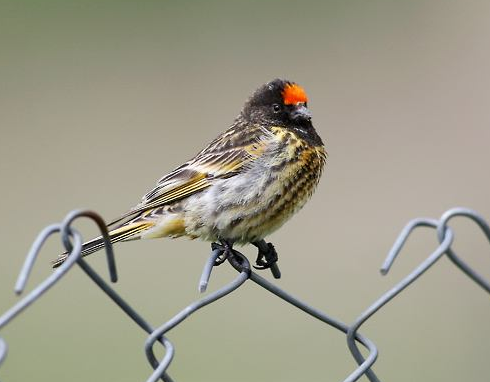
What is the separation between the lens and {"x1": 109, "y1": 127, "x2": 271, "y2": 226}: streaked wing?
14.5 ft

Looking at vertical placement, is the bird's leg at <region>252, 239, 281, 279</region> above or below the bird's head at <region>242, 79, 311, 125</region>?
below

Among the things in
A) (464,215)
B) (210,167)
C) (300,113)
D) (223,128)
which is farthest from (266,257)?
(223,128)

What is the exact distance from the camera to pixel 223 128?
8.12m

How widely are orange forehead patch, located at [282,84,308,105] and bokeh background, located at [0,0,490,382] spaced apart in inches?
70.9

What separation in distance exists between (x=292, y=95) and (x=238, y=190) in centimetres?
51

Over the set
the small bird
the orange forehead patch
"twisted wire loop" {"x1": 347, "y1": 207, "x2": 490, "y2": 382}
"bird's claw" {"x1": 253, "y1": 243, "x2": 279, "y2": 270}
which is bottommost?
"twisted wire loop" {"x1": 347, "y1": 207, "x2": 490, "y2": 382}

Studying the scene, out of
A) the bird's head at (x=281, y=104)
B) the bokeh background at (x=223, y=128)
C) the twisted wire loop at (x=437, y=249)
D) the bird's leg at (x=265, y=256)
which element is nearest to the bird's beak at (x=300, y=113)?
the bird's head at (x=281, y=104)

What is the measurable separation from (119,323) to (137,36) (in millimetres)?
3158

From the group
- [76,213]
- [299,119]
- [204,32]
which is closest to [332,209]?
[204,32]

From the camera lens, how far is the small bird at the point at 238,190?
4.33m

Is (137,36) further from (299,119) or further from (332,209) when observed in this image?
(299,119)

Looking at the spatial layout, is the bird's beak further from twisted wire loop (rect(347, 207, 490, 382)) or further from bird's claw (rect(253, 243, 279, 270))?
twisted wire loop (rect(347, 207, 490, 382))

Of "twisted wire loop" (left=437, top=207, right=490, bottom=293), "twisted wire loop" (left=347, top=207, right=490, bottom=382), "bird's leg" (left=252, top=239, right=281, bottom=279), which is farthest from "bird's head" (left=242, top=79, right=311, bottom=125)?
"twisted wire loop" (left=437, top=207, right=490, bottom=293)

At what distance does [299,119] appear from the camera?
4.59m
